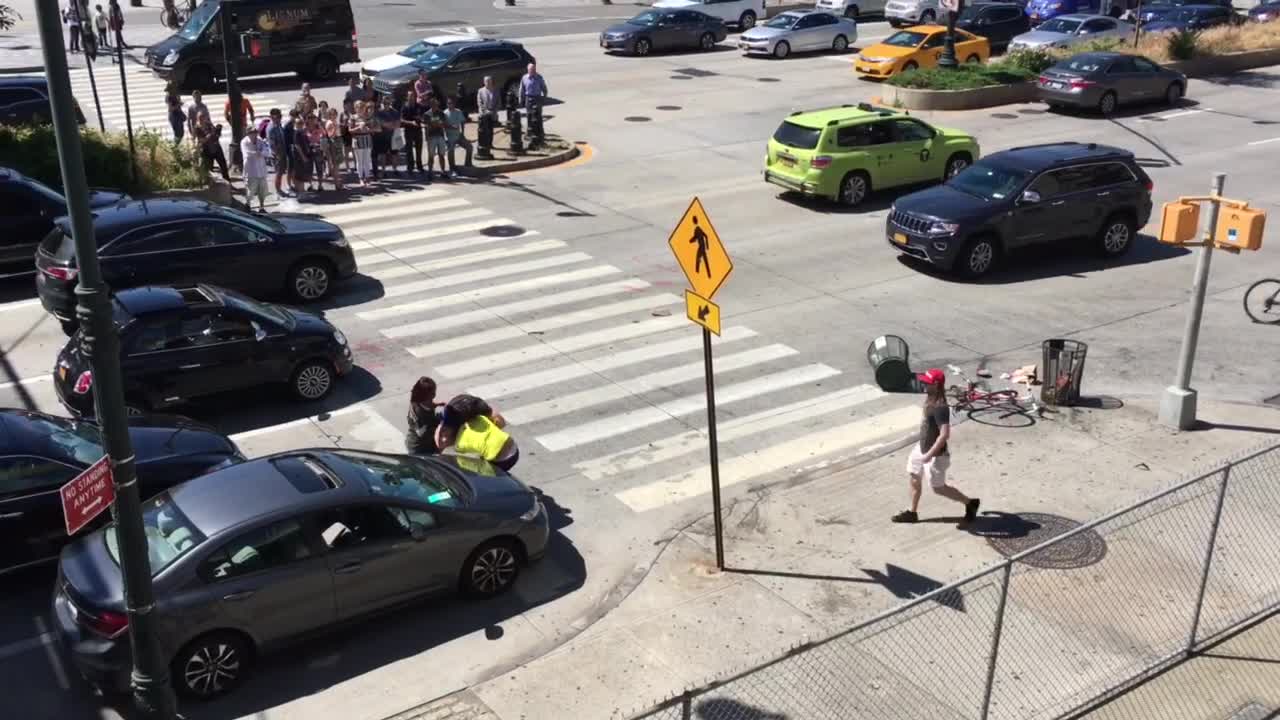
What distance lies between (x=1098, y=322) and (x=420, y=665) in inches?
461

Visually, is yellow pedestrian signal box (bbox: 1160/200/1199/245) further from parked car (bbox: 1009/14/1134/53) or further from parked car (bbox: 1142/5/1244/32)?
parked car (bbox: 1142/5/1244/32)

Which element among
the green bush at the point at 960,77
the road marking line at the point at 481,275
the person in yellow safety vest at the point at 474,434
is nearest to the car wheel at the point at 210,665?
the person in yellow safety vest at the point at 474,434

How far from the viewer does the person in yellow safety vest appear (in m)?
11.7

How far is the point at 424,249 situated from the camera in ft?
66.7

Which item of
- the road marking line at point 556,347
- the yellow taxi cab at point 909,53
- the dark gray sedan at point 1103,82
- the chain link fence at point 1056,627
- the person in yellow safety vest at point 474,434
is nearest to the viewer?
the chain link fence at point 1056,627

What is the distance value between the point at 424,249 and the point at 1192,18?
1300 inches

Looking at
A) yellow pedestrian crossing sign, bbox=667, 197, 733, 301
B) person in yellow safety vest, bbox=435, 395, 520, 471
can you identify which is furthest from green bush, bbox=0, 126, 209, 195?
yellow pedestrian crossing sign, bbox=667, 197, 733, 301

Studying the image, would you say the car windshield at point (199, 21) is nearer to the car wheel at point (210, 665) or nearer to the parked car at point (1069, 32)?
the parked car at point (1069, 32)

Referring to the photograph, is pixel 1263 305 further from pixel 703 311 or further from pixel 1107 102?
pixel 1107 102

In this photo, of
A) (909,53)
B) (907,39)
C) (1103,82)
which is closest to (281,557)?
(1103,82)

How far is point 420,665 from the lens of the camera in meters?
9.72

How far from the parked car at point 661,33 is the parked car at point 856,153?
16.8 m

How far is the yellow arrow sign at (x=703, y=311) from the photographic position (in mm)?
10273

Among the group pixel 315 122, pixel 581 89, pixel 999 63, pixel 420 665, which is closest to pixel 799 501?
pixel 420 665
